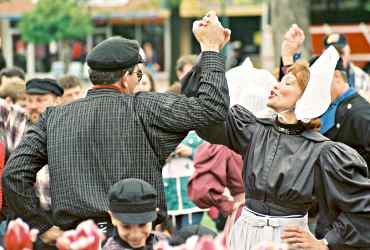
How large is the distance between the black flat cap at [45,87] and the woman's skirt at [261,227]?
2708 mm

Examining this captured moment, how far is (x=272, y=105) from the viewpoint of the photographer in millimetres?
4934

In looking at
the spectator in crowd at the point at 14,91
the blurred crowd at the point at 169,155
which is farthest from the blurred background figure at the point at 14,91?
the blurred crowd at the point at 169,155

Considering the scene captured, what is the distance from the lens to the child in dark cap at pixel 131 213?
3.93 meters

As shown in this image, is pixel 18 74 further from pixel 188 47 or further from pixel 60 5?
pixel 188 47

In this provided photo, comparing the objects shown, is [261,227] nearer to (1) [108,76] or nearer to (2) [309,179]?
(2) [309,179]

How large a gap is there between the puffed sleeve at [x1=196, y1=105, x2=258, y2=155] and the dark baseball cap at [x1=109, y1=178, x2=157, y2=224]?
3.44 feet

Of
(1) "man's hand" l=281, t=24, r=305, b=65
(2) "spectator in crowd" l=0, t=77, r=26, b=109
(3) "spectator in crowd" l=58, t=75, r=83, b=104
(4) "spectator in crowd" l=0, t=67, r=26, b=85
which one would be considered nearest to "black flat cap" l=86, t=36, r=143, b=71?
(1) "man's hand" l=281, t=24, r=305, b=65

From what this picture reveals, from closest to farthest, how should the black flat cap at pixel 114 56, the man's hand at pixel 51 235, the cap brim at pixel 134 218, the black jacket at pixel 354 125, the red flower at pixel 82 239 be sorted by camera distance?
the red flower at pixel 82 239 → the cap brim at pixel 134 218 → the black flat cap at pixel 114 56 → the man's hand at pixel 51 235 → the black jacket at pixel 354 125

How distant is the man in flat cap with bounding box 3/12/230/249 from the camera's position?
439 centimetres

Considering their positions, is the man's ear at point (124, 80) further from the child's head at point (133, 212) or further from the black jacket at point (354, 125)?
the black jacket at point (354, 125)

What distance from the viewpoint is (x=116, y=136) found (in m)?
4.43

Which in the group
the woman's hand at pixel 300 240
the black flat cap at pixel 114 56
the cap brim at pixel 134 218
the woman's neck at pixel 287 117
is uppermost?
the black flat cap at pixel 114 56

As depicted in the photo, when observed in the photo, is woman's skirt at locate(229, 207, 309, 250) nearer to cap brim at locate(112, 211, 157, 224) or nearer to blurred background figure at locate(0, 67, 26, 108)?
cap brim at locate(112, 211, 157, 224)

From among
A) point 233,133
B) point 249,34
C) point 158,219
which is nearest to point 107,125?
point 158,219
